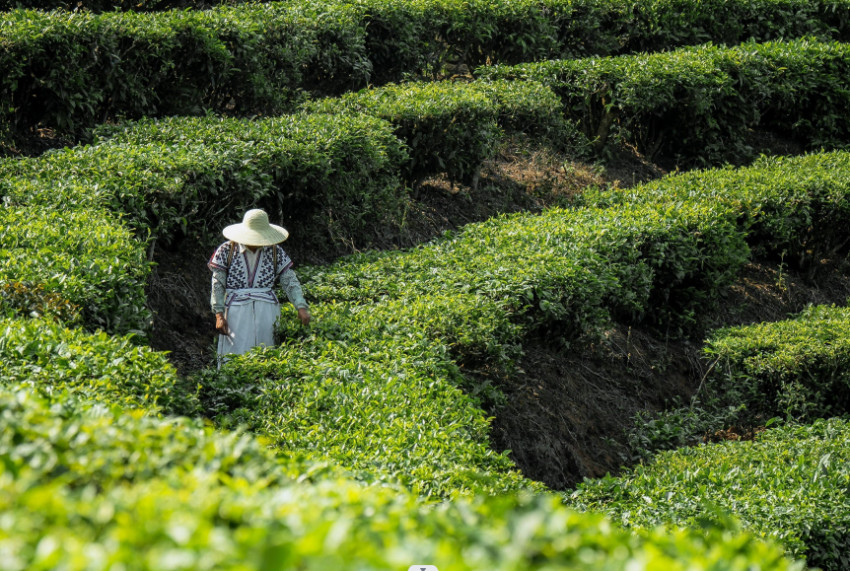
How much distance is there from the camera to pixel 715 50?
1362 centimetres

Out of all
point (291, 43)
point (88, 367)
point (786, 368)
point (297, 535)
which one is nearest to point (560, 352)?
point (786, 368)

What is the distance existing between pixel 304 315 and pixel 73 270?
1538 mm

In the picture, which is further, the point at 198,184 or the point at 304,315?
the point at 198,184

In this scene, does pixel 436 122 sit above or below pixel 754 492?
above

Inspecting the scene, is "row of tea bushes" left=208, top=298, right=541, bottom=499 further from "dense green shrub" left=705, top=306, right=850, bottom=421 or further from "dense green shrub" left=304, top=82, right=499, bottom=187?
"dense green shrub" left=304, top=82, right=499, bottom=187

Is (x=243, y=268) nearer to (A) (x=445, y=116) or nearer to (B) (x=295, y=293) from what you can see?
(B) (x=295, y=293)

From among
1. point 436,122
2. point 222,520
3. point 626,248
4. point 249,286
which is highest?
point 222,520

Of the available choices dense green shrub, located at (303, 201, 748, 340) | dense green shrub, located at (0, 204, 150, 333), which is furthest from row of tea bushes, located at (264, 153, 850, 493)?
dense green shrub, located at (0, 204, 150, 333)

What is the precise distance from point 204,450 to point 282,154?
19.5 ft

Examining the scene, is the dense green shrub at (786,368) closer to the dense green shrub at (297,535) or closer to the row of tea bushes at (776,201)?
the row of tea bushes at (776,201)

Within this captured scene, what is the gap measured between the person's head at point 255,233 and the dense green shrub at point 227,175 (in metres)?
0.93

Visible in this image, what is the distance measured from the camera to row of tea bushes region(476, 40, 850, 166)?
41.4 feet

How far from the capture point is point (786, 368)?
318 inches

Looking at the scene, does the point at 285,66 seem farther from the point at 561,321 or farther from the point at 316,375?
the point at 316,375
